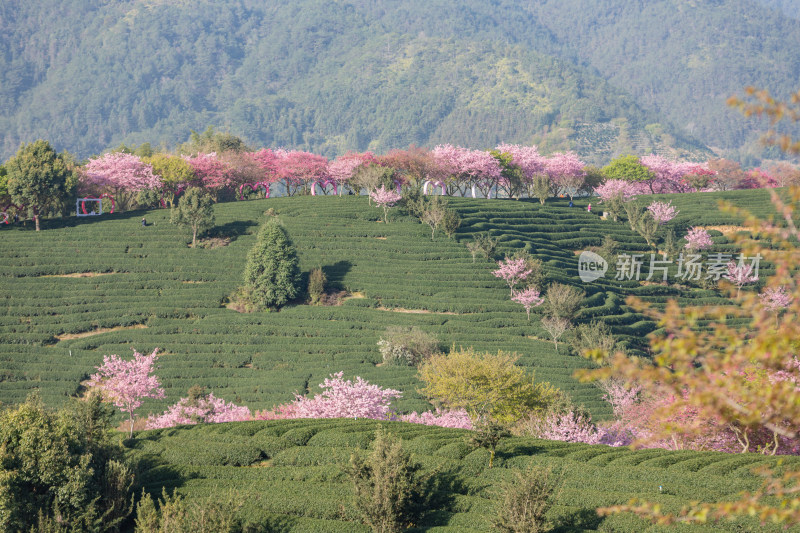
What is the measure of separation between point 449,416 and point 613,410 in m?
12.9

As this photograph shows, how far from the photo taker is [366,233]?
74.1m

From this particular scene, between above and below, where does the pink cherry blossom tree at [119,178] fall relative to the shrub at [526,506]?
above

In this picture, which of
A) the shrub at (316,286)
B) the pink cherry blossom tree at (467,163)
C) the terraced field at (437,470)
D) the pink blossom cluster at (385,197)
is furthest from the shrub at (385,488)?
the pink cherry blossom tree at (467,163)

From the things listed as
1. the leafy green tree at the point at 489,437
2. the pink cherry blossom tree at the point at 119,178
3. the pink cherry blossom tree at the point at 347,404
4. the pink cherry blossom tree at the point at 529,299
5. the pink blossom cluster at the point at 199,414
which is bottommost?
the pink blossom cluster at the point at 199,414

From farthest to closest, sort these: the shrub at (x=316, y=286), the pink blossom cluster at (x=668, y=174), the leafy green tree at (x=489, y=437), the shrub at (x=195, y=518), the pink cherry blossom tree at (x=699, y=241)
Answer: the pink blossom cluster at (x=668, y=174) → the pink cherry blossom tree at (x=699, y=241) → the shrub at (x=316, y=286) → the leafy green tree at (x=489, y=437) → the shrub at (x=195, y=518)

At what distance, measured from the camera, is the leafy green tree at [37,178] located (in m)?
72.6

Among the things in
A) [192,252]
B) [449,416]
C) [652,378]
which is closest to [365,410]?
[449,416]

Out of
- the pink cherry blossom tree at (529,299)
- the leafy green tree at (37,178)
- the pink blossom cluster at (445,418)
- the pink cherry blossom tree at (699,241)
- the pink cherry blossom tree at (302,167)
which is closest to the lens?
the pink blossom cluster at (445,418)

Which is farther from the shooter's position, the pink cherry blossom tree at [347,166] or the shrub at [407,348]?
the pink cherry blossom tree at [347,166]

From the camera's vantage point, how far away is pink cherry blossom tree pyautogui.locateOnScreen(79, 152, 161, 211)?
285ft

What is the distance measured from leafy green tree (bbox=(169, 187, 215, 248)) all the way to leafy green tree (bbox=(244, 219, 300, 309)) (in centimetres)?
1081

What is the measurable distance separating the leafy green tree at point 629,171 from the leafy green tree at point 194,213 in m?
73.3

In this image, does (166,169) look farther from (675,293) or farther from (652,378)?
(652,378)

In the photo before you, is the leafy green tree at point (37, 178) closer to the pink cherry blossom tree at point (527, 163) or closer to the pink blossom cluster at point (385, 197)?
the pink blossom cluster at point (385, 197)
